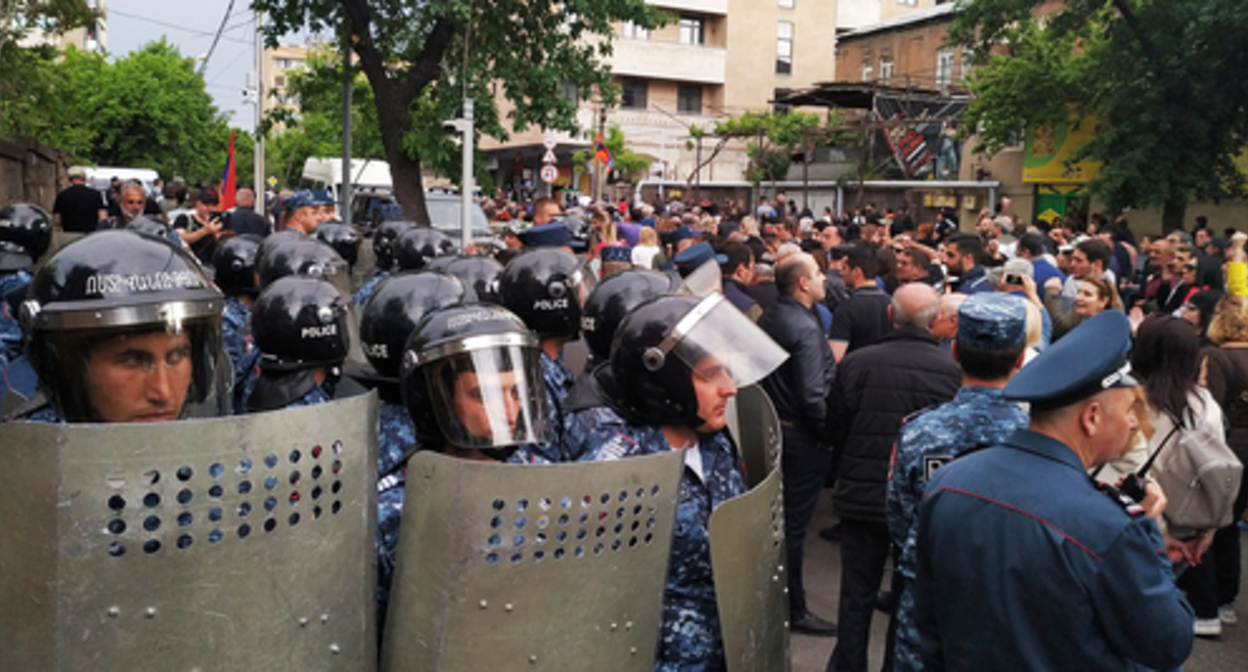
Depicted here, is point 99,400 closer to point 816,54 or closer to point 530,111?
point 530,111

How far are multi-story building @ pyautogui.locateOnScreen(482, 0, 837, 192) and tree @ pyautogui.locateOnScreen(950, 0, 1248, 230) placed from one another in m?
22.6

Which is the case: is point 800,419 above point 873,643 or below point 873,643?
above

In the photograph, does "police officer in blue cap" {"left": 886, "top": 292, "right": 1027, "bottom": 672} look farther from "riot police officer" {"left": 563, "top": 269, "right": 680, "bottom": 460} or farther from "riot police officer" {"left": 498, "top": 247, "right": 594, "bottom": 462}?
"riot police officer" {"left": 498, "top": 247, "right": 594, "bottom": 462}

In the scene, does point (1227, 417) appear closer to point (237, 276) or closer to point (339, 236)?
point (237, 276)

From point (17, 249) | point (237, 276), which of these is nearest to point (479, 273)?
point (237, 276)

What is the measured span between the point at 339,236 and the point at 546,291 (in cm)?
408

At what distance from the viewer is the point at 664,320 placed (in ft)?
9.98

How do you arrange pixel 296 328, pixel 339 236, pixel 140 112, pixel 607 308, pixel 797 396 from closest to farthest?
pixel 296 328 → pixel 607 308 → pixel 797 396 → pixel 339 236 → pixel 140 112

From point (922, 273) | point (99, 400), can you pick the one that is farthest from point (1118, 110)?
point (99, 400)

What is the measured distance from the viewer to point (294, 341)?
4.04 metres

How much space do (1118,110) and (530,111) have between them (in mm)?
13699

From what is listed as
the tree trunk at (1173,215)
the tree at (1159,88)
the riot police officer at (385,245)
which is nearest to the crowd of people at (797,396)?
the riot police officer at (385,245)

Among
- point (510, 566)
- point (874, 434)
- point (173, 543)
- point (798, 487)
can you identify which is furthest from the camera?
point (798, 487)

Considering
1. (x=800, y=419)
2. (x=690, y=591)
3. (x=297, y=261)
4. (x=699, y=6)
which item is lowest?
(x=800, y=419)
